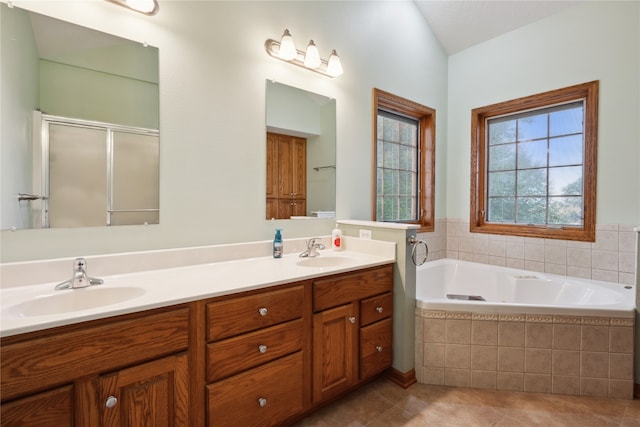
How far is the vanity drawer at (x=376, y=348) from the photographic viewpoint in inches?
69.3

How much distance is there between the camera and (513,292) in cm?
254

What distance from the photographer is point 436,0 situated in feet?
9.02

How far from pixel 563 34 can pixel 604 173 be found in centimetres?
117

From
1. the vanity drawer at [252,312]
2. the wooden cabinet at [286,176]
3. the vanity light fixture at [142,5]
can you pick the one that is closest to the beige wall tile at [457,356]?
the vanity drawer at [252,312]

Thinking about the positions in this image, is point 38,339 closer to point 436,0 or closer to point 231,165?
point 231,165

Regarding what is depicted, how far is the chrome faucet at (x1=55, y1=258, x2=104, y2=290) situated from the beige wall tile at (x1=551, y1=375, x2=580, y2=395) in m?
2.48

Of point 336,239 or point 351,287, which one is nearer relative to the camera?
point 351,287

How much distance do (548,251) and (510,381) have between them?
127cm

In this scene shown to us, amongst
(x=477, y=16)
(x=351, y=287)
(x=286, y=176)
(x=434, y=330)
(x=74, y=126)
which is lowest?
(x=434, y=330)

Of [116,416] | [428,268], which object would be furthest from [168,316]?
[428,268]

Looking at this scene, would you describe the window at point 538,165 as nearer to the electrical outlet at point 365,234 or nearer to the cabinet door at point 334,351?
the electrical outlet at point 365,234

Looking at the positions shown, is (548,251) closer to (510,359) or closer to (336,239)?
(510,359)

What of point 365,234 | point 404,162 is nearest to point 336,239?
point 365,234

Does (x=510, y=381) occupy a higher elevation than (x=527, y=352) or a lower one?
lower
